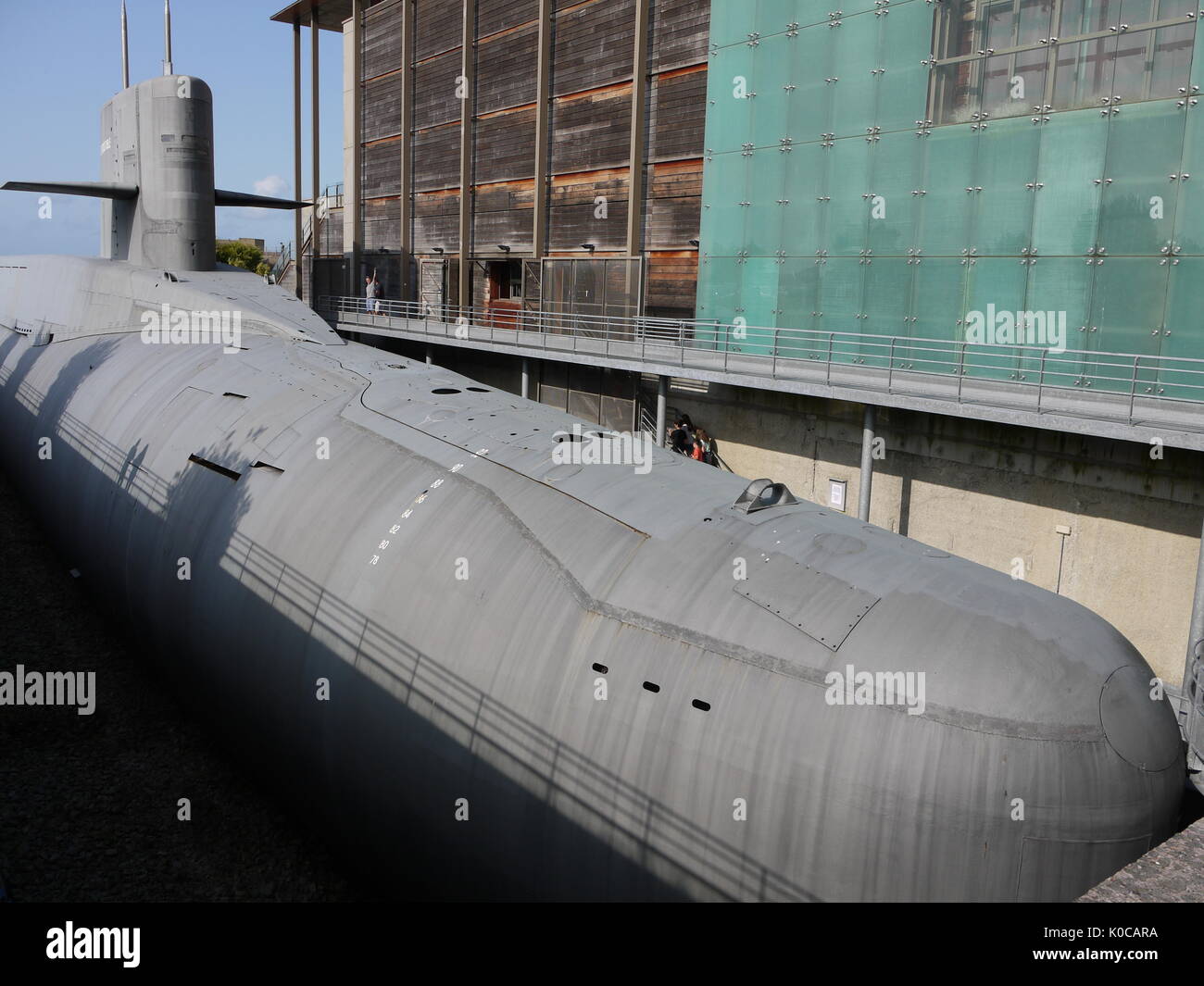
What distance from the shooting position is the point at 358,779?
8.89 m

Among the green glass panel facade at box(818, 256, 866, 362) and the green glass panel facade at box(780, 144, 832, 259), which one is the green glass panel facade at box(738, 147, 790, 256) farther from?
the green glass panel facade at box(818, 256, 866, 362)

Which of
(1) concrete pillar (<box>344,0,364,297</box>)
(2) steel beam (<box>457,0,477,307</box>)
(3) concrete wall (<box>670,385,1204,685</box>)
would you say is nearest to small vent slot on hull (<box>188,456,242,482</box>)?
(3) concrete wall (<box>670,385,1204,685</box>)

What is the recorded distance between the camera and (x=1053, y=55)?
18.2m

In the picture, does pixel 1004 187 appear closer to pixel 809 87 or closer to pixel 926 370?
pixel 926 370

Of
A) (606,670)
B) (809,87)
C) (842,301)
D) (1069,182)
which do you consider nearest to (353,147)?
(809,87)

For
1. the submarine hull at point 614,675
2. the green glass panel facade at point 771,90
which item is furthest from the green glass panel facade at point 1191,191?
the submarine hull at point 614,675

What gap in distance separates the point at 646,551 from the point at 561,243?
2655cm

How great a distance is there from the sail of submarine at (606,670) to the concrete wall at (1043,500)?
31.9 feet

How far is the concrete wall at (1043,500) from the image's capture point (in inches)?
609

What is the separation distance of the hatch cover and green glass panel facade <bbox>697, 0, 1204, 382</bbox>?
407 inches

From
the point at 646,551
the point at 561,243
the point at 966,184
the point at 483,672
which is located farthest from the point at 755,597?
the point at 561,243

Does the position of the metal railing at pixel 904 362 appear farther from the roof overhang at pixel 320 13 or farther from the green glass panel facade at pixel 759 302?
the roof overhang at pixel 320 13
